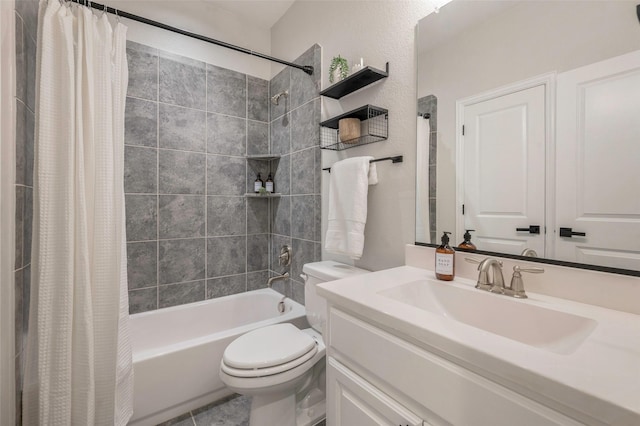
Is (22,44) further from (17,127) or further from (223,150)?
(223,150)

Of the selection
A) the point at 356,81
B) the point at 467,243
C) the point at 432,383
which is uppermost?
the point at 356,81

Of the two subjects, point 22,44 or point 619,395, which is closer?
point 619,395

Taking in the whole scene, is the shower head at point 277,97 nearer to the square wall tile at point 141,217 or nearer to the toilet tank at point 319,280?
the square wall tile at point 141,217

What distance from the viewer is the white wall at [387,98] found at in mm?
1285

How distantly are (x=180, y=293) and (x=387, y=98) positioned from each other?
6.37 ft

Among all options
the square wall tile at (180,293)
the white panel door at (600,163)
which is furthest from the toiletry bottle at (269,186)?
the white panel door at (600,163)

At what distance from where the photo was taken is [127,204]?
6.10 ft

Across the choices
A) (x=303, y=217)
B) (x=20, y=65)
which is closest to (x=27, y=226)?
(x=20, y=65)

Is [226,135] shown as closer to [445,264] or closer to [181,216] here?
[181,216]

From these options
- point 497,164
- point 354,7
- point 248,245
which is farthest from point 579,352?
point 248,245

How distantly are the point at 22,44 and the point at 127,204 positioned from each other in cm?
107

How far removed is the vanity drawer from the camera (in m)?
0.49

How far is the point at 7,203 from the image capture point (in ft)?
2.64

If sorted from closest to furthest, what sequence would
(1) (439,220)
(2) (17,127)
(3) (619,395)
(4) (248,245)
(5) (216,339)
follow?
(3) (619,395)
(2) (17,127)
(1) (439,220)
(5) (216,339)
(4) (248,245)
